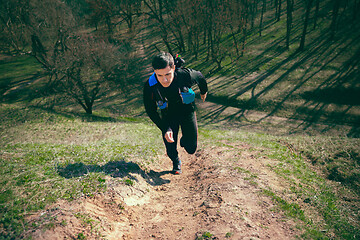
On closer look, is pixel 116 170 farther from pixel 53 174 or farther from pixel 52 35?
pixel 52 35

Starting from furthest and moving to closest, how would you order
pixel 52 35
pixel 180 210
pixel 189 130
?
pixel 52 35
pixel 189 130
pixel 180 210

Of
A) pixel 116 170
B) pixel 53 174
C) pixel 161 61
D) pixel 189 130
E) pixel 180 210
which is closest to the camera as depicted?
pixel 161 61

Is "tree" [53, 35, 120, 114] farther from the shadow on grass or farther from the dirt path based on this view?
the dirt path

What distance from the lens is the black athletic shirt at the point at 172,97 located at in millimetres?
5652

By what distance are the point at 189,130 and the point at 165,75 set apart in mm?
1958

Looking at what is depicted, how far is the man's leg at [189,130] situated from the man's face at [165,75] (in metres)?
1.27

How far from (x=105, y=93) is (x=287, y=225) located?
29.3 meters

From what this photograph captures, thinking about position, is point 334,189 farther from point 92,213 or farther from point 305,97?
point 305,97

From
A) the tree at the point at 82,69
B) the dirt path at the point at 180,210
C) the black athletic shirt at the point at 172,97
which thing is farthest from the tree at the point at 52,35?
the dirt path at the point at 180,210

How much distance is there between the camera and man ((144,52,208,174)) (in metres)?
5.31

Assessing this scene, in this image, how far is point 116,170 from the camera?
617cm

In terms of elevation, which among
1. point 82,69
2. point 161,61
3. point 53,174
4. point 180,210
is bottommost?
point 180,210

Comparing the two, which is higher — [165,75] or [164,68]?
[164,68]

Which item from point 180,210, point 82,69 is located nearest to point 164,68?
point 180,210
